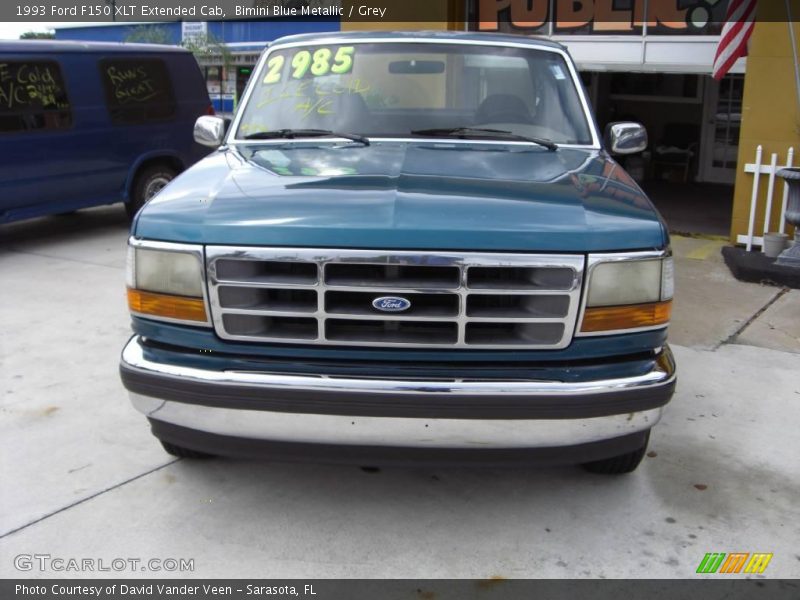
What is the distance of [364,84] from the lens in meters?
4.20

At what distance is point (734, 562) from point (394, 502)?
130cm

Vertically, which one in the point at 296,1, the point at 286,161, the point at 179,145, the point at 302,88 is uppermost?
the point at 296,1

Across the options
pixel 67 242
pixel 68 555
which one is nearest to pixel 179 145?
pixel 67 242

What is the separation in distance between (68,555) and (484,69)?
303 centimetres

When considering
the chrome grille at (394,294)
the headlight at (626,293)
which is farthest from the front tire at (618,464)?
the chrome grille at (394,294)

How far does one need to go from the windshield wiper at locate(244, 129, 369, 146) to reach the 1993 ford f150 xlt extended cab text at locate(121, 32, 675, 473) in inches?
30.3

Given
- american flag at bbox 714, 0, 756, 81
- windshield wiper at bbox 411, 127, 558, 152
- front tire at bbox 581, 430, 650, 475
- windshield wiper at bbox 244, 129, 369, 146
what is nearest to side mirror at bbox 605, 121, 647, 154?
windshield wiper at bbox 411, 127, 558, 152

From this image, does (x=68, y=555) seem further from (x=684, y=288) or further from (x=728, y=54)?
(x=728, y=54)

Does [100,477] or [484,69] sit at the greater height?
[484,69]

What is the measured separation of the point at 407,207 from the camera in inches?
110

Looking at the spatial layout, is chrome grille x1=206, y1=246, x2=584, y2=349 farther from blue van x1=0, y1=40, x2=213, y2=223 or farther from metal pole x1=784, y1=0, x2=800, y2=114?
blue van x1=0, y1=40, x2=213, y2=223

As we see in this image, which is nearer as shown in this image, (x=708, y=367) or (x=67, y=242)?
(x=708, y=367)

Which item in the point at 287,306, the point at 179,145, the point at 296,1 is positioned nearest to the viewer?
the point at 287,306

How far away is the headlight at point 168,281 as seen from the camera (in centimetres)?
282
